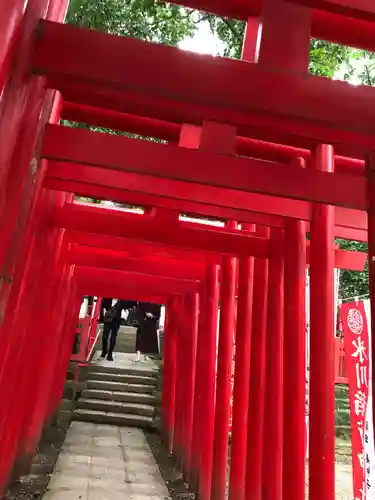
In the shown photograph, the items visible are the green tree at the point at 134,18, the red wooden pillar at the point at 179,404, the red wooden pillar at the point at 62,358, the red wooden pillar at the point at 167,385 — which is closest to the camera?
the green tree at the point at 134,18

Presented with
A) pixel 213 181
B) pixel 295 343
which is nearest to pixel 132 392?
pixel 295 343

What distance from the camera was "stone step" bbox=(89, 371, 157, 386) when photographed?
11.6 metres

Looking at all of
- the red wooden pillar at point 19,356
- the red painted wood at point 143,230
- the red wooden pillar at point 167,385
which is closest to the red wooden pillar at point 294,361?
the red painted wood at point 143,230

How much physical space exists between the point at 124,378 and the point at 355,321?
7.98m

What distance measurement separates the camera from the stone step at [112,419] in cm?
1045

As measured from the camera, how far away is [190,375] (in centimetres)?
725

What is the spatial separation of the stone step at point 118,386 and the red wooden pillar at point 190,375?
171 inches

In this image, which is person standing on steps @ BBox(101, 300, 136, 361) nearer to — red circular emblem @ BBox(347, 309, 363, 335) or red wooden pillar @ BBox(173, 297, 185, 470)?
red wooden pillar @ BBox(173, 297, 185, 470)

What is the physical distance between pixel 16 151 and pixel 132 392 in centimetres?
1009

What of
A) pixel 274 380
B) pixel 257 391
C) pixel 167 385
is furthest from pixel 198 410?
pixel 167 385

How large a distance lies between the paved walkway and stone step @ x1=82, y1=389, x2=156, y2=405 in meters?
1.25

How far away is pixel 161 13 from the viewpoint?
534cm

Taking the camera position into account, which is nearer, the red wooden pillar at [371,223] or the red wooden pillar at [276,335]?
the red wooden pillar at [276,335]

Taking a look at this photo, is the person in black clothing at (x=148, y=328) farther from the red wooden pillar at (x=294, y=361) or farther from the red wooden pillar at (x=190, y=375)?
the red wooden pillar at (x=294, y=361)
